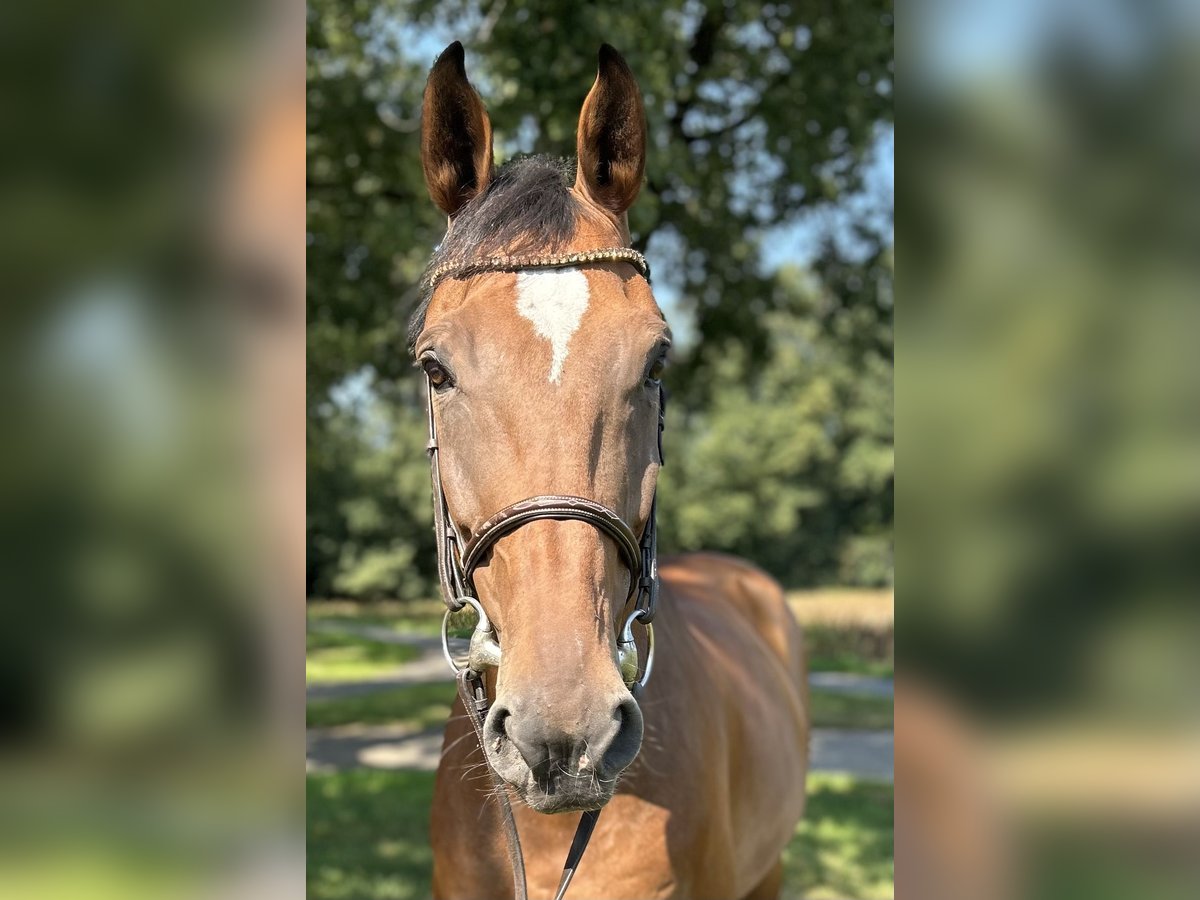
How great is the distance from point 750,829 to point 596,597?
1.96m

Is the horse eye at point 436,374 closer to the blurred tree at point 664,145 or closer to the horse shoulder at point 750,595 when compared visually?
the horse shoulder at point 750,595

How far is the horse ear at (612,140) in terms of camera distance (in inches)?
91.4

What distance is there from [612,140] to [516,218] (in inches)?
17.9

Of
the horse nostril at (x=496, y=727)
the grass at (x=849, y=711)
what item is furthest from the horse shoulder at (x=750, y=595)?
the grass at (x=849, y=711)

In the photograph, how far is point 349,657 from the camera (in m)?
17.5

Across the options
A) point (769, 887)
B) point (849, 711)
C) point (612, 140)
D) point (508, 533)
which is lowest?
point (849, 711)

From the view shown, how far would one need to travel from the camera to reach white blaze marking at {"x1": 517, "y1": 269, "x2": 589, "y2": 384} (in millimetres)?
1897

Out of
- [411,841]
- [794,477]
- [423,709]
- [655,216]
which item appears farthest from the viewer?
[794,477]

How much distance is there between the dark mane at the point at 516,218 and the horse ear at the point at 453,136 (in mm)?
114
